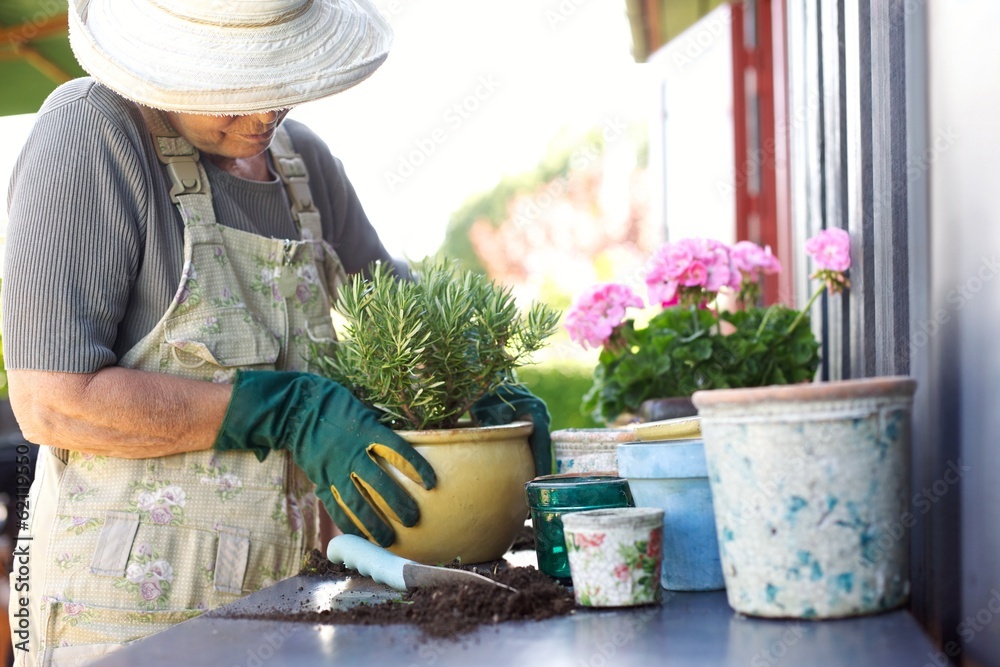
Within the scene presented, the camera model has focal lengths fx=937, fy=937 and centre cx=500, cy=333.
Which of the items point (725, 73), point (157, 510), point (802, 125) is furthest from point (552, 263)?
point (157, 510)

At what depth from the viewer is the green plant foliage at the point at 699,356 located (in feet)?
7.41

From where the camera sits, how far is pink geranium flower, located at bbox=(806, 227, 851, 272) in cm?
189

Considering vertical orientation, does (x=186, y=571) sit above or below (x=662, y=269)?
below

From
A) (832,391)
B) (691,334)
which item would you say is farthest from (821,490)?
(691,334)

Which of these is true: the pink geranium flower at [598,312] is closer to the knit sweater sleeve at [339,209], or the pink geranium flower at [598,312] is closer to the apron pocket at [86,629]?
the knit sweater sleeve at [339,209]

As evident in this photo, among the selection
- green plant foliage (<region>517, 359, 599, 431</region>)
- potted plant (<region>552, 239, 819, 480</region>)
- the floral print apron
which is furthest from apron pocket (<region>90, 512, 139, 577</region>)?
green plant foliage (<region>517, 359, 599, 431</region>)

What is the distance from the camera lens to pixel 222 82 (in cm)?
166

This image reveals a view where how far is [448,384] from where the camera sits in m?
1.58

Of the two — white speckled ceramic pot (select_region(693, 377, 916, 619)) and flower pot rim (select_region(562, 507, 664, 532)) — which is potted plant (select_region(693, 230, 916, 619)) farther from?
flower pot rim (select_region(562, 507, 664, 532))

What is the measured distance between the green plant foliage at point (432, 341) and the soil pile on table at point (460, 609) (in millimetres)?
406

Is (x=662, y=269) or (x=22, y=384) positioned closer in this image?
(x=22, y=384)

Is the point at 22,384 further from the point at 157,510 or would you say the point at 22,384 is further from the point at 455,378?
the point at 455,378

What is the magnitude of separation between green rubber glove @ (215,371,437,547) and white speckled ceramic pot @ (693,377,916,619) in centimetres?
61

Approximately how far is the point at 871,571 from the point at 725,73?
5085mm
